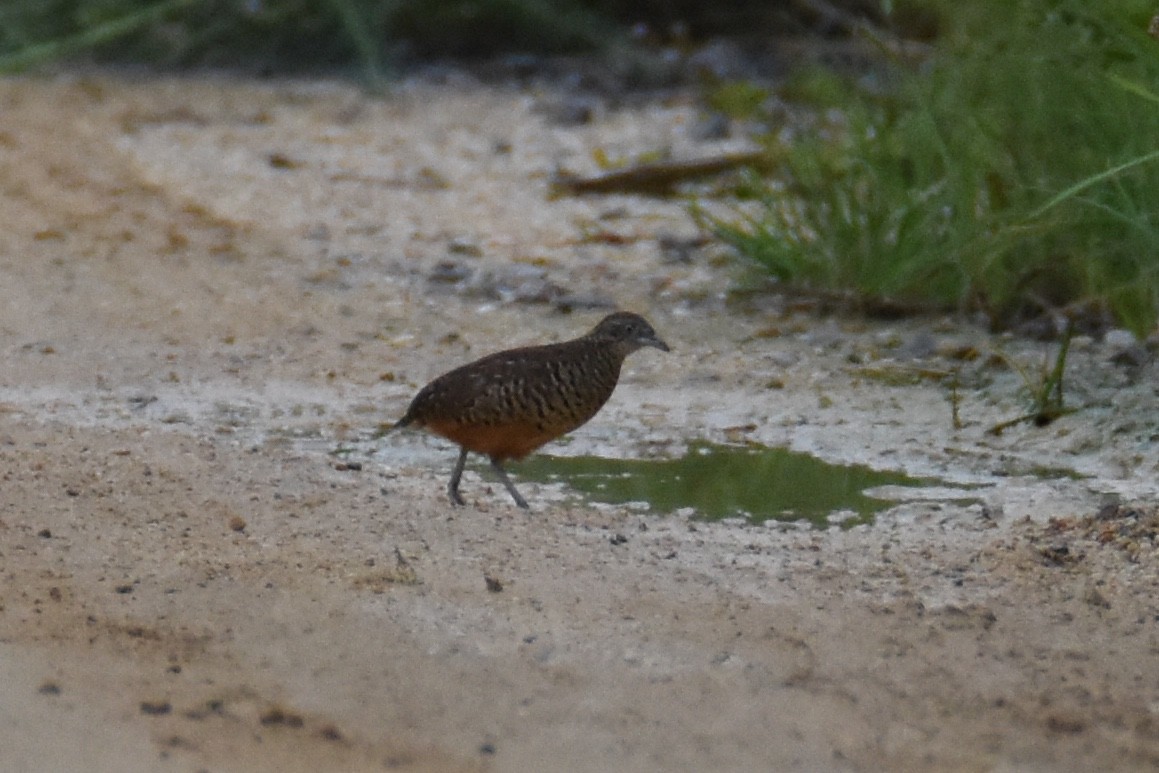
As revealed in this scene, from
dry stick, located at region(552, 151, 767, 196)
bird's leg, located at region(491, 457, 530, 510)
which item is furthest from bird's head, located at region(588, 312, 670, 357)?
dry stick, located at region(552, 151, 767, 196)

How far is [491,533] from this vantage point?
5.02 meters

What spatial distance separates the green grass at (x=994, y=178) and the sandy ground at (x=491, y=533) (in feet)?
0.83

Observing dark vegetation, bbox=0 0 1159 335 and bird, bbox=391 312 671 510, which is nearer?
bird, bbox=391 312 671 510

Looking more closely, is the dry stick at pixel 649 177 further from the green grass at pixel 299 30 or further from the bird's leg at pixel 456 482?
the bird's leg at pixel 456 482

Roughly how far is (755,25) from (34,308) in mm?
6545

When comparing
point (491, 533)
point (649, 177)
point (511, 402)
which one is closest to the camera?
point (491, 533)

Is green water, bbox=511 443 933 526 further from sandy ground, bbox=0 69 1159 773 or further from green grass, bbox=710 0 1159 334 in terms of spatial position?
green grass, bbox=710 0 1159 334

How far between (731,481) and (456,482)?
83 cm

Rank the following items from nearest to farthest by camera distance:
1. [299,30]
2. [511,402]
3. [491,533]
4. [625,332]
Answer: [491,533] → [511,402] → [625,332] → [299,30]

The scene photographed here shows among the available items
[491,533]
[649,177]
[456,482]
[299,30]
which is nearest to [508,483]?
[456,482]

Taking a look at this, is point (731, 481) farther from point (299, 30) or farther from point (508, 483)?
point (299, 30)

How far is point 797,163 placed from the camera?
7.45 metres

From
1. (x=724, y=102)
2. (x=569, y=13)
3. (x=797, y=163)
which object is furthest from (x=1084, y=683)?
(x=569, y=13)

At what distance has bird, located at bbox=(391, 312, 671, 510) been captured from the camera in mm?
5484
